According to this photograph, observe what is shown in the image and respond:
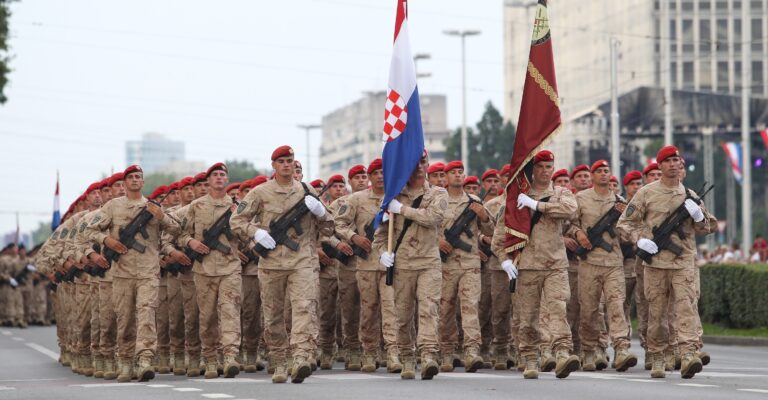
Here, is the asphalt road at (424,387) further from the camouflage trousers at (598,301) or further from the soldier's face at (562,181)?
the soldier's face at (562,181)

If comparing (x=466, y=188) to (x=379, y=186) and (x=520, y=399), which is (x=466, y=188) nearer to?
(x=379, y=186)

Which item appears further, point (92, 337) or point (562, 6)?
point (562, 6)

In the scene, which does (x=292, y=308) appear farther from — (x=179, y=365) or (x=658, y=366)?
(x=658, y=366)

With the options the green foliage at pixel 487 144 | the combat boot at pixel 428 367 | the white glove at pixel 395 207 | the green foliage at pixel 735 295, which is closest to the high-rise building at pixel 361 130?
the green foliage at pixel 487 144

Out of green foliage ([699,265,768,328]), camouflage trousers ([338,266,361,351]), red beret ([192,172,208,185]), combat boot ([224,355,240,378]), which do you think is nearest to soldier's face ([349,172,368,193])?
camouflage trousers ([338,266,361,351])

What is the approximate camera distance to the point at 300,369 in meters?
14.8

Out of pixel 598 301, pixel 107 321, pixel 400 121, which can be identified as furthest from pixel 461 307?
pixel 107 321

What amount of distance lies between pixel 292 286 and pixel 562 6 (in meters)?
107

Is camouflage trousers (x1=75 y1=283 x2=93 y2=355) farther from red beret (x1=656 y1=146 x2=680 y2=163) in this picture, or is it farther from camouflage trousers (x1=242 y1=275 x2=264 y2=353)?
red beret (x1=656 y1=146 x2=680 y2=163)

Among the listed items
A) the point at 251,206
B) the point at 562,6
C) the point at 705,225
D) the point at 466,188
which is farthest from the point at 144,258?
the point at 562,6

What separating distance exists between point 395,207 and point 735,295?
13.1m

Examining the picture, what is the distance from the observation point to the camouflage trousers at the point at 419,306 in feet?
50.1

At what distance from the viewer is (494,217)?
18266 mm

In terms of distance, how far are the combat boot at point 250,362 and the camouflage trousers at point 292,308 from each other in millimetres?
1913
